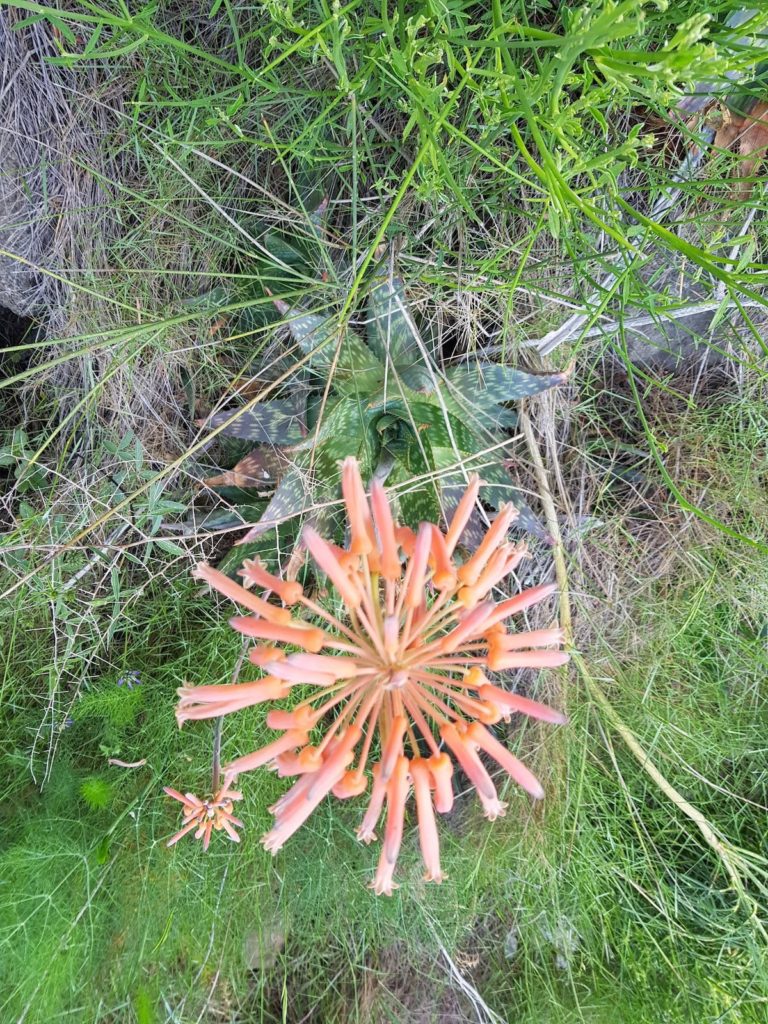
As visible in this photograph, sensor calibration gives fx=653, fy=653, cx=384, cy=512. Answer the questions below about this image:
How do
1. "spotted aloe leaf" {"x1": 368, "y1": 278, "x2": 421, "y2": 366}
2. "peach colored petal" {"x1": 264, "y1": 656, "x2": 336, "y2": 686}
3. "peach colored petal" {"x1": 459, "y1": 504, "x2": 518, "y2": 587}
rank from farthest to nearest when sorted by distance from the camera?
"spotted aloe leaf" {"x1": 368, "y1": 278, "x2": 421, "y2": 366} → "peach colored petal" {"x1": 459, "y1": 504, "x2": 518, "y2": 587} → "peach colored petal" {"x1": 264, "y1": 656, "x2": 336, "y2": 686}

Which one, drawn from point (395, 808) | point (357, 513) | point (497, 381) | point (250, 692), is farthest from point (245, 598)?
point (497, 381)

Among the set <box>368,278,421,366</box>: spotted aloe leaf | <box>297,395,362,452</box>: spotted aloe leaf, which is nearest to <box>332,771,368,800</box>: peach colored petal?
<box>297,395,362,452</box>: spotted aloe leaf

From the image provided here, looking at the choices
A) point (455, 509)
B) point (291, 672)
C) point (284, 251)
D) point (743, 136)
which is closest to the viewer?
point (291, 672)

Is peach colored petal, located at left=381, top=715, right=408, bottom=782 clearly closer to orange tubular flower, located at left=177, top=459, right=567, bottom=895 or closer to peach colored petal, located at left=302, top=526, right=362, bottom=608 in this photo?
orange tubular flower, located at left=177, top=459, right=567, bottom=895

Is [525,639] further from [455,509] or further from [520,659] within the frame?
[455,509]

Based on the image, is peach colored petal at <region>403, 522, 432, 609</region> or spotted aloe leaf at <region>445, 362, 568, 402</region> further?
spotted aloe leaf at <region>445, 362, 568, 402</region>

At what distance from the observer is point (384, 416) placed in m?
2.37

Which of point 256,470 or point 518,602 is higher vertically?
point 518,602

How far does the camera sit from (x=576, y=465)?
278 cm

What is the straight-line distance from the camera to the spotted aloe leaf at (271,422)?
2.33m

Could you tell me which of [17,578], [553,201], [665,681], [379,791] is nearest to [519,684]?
[665,681]

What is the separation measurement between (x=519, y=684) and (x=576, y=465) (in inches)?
38.5

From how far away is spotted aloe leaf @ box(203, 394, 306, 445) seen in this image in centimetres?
233

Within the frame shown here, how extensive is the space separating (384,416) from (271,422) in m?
0.41
